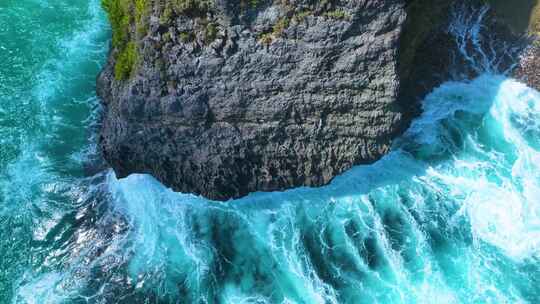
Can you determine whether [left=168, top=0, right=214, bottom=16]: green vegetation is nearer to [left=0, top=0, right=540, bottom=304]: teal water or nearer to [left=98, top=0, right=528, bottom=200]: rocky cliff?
[left=98, top=0, right=528, bottom=200]: rocky cliff

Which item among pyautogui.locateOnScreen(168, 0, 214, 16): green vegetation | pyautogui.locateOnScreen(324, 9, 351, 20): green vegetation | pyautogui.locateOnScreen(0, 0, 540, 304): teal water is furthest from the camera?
pyautogui.locateOnScreen(0, 0, 540, 304): teal water

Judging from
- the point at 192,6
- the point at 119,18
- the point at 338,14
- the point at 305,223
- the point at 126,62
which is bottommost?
the point at 305,223

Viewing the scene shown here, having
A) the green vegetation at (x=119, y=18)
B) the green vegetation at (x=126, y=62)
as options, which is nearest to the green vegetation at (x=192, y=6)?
the green vegetation at (x=126, y=62)

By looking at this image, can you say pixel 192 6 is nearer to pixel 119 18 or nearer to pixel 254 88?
pixel 254 88

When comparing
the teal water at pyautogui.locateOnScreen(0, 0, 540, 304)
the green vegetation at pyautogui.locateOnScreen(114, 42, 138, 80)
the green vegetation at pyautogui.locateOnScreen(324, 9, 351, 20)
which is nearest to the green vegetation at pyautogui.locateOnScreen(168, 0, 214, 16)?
the green vegetation at pyautogui.locateOnScreen(114, 42, 138, 80)

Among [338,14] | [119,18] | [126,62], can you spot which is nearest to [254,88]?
[338,14]

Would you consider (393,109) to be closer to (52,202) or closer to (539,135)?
(539,135)

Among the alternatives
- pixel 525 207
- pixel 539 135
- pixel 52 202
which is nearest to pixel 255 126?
pixel 52 202
